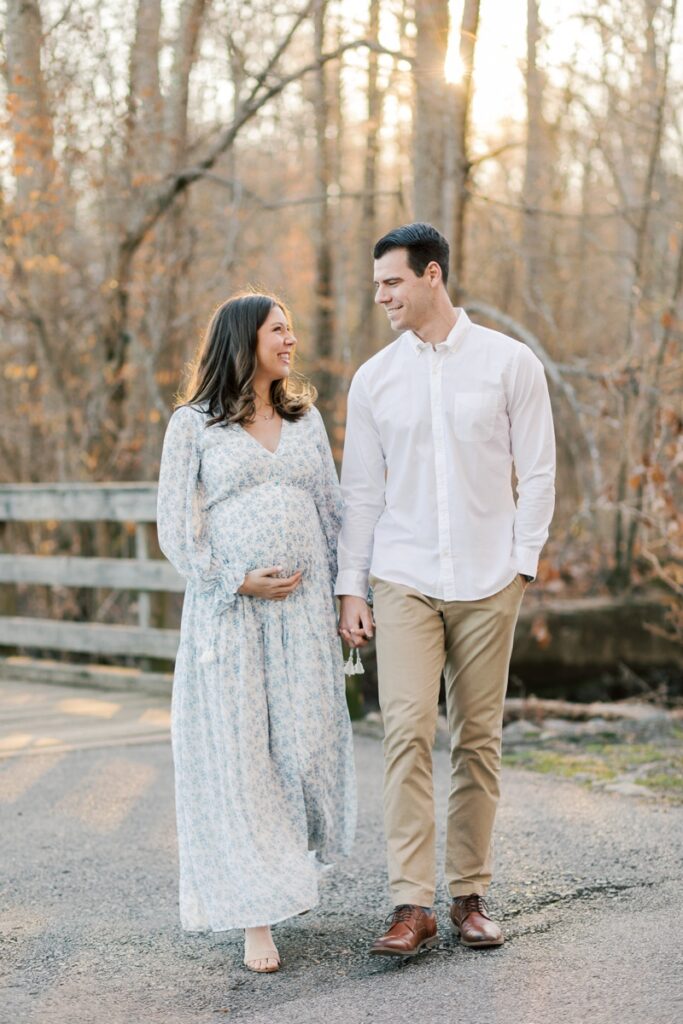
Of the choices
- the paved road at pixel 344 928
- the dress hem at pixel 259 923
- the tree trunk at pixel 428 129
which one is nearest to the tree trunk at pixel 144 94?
the tree trunk at pixel 428 129

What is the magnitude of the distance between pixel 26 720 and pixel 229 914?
13.6 ft

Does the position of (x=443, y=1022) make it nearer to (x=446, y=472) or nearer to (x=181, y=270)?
(x=446, y=472)

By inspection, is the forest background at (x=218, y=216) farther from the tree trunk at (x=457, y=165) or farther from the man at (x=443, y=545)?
the man at (x=443, y=545)

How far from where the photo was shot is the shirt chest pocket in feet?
13.1

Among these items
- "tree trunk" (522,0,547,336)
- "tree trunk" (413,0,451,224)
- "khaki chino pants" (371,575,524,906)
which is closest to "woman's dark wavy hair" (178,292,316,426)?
"khaki chino pants" (371,575,524,906)

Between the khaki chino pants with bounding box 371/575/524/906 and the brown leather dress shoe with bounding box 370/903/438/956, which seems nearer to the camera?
the brown leather dress shoe with bounding box 370/903/438/956

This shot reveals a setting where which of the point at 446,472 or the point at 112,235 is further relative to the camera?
the point at 112,235

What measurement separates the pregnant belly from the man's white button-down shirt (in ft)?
0.67

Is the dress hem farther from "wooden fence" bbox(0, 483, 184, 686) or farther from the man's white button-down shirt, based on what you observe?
"wooden fence" bbox(0, 483, 184, 686)

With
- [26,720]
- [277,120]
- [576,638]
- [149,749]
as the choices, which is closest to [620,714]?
[576,638]

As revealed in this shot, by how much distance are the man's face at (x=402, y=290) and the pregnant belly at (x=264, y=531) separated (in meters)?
0.63

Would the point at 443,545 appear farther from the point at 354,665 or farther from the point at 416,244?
the point at 416,244

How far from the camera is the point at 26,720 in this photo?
7.74 meters

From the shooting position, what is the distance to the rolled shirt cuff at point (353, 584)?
4137 mm
